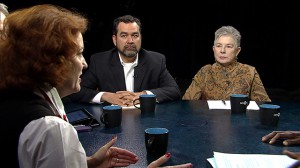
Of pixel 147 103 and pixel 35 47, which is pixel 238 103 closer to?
pixel 147 103

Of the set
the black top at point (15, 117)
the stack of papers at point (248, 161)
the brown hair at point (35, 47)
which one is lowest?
the stack of papers at point (248, 161)

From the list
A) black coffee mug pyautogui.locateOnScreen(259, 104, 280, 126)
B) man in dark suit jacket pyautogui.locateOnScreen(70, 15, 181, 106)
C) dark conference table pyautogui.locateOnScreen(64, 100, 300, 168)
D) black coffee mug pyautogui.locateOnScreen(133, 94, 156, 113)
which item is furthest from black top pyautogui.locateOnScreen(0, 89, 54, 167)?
man in dark suit jacket pyautogui.locateOnScreen(70, 15, 181, 106)

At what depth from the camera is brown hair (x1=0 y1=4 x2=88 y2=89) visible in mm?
967

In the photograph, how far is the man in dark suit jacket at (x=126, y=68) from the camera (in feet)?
9.08

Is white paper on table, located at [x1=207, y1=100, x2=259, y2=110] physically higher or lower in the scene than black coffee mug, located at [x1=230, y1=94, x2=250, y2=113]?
lower

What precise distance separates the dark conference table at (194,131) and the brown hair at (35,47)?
495 mm

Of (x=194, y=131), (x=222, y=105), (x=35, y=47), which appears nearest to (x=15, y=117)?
(x=35, y=47)

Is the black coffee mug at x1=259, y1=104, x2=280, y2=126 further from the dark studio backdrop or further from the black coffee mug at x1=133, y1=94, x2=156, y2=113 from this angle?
the dark studio backdrop

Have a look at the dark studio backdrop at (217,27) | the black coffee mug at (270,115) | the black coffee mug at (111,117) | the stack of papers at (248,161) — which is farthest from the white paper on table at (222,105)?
the dark studio backdrop at (217,27)

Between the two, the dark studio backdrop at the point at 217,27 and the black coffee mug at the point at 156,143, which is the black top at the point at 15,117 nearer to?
the black coffee mug at the point at 156,143

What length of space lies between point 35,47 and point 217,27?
17.3ft

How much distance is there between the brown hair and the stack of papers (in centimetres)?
63

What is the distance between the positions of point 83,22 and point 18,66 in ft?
0.80

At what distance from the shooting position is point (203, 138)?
62.8 inches
